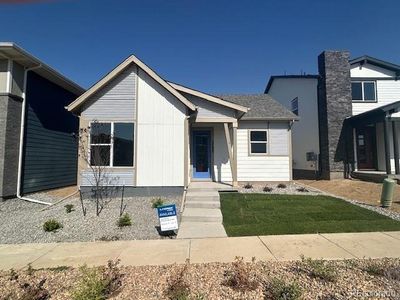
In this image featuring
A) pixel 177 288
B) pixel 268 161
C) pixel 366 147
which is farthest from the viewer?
pixel 366 147

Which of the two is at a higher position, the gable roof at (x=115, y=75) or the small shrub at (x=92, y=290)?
the gable roof at (x=115, y=75)

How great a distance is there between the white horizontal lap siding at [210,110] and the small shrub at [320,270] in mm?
8894

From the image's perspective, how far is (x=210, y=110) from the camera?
13219 millimetres

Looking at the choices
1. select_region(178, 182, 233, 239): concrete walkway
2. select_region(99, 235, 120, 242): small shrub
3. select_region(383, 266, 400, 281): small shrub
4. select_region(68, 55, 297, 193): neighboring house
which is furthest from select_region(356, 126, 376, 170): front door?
→ select_region(99, 235, 120, 242): small shrub

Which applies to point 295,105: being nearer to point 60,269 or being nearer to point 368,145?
point 368,145

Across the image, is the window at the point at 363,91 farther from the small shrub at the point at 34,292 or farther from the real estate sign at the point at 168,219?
the small shrub at the point at 34,292

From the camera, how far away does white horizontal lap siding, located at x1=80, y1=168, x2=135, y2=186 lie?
11.6 m

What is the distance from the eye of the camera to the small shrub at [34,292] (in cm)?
397

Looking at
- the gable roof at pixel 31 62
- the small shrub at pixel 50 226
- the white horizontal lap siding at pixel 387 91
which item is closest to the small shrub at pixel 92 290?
the small shrub at pixel 50 226

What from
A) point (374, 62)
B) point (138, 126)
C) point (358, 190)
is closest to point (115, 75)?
point (138, 126)

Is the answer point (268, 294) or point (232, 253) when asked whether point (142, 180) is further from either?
point (268, 294)

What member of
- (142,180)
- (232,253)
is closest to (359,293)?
(232,253)

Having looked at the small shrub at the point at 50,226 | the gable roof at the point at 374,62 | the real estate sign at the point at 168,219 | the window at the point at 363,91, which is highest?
the gable roof at the point at 374,62

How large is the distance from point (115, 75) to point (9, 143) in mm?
4817
